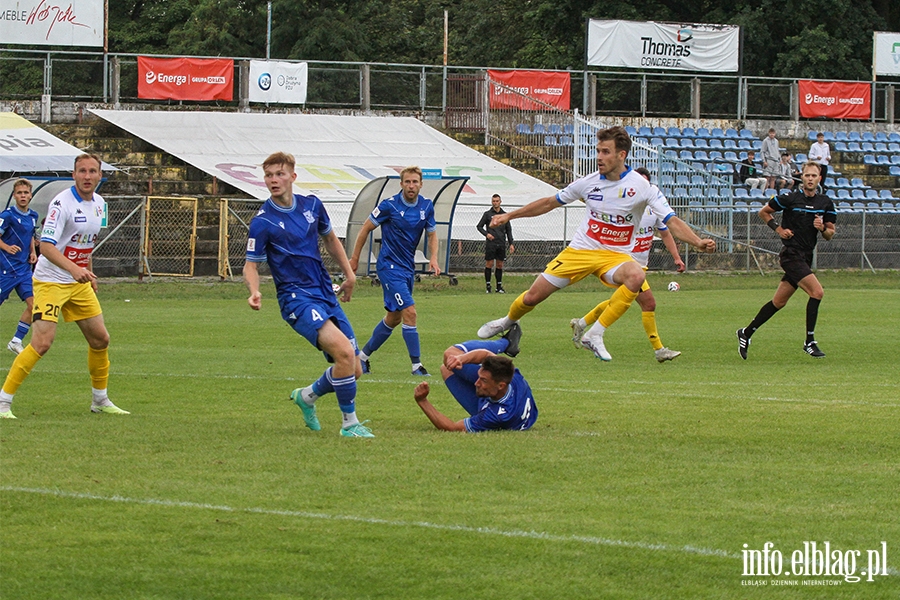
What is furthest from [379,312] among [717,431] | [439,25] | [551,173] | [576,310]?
[439,25]

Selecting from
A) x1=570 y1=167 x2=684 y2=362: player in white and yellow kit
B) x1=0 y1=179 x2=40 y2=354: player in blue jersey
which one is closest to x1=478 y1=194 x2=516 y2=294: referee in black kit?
x1=570 y1=167 x2=684 y2=362: player in white and yellow kit

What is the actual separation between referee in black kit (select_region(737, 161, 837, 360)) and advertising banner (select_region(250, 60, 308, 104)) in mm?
26277

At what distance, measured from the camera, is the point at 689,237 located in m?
12.0

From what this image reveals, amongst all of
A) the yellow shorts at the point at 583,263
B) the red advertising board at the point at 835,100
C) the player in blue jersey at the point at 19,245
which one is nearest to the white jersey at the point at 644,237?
the yellow shorts at the point at 583,263

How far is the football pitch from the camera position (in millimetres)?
5445

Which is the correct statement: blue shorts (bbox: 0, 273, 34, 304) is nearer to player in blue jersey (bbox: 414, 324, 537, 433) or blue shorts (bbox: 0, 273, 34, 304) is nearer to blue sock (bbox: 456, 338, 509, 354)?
blue sock (bbox: 456, 338, 509, 354)

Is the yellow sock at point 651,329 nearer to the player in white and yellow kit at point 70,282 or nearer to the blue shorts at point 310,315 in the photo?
the blue shorts at point 310,315

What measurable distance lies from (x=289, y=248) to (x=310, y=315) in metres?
0.54

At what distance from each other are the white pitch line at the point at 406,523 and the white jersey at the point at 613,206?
6.66 meters

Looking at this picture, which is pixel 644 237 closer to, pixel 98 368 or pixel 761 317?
pixel 761 317

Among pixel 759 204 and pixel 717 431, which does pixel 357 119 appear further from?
pixel 717 431

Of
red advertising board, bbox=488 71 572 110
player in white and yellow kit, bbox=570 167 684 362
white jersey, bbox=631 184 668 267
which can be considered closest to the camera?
player in white and yellow kit, bbox=570 167 684 362

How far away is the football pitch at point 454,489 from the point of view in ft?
17.9

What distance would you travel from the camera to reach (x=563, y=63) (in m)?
54.9
